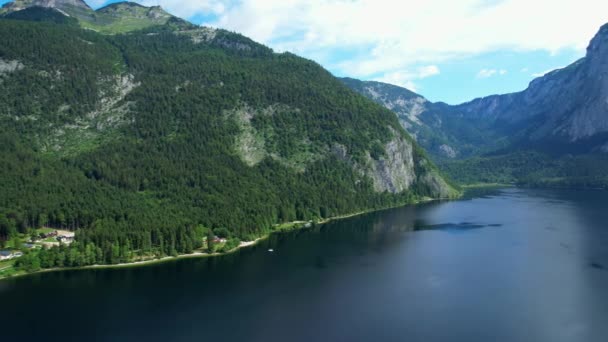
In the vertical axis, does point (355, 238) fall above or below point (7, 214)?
below

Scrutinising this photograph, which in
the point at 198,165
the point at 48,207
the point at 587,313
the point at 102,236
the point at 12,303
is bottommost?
the point at 587,313

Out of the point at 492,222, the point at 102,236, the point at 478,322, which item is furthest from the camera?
the point at 492,222

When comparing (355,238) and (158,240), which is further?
(355,238)

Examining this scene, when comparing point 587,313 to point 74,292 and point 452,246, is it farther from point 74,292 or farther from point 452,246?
point 74,292

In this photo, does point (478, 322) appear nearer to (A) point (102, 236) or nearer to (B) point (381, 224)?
(A) point (102, 236)

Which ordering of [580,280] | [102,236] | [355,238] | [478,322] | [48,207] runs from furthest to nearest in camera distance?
[355,238] < [48,207] < [102,236] < [580,280] < [478,322]

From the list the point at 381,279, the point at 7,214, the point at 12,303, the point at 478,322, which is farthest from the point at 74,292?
the point at 478,322
